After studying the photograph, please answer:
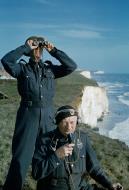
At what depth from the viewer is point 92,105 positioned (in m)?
51.2

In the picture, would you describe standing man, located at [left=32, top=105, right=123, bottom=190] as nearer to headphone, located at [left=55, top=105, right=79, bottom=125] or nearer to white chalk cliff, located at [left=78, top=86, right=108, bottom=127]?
headphone, located at [left=55, top=105, right=79, bottom=125]

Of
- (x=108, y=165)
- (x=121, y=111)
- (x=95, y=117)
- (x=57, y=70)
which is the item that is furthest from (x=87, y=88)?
(x=57, y=70)

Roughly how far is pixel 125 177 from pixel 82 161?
195 inches

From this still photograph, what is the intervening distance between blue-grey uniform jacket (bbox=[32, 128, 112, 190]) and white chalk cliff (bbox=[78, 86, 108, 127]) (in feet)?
121

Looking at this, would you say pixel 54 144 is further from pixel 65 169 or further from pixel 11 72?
pixel 11 72

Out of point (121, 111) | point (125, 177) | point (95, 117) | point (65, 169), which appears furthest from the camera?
point (121, 111)

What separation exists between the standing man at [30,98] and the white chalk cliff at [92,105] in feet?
118

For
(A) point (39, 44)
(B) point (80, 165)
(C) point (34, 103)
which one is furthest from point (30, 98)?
(B) point (80, 165)

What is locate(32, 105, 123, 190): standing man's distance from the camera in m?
4.88

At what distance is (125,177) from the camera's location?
9.88m

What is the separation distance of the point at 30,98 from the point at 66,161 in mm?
1313

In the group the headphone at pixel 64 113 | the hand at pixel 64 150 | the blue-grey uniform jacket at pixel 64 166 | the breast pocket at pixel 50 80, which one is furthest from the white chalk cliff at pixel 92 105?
the hand at pixel 64 150

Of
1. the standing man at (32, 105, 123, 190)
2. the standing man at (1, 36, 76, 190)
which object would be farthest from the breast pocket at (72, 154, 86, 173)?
the standing man at (1, 36, 76, 190)

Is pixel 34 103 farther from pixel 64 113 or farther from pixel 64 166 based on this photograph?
pixel 64 166
